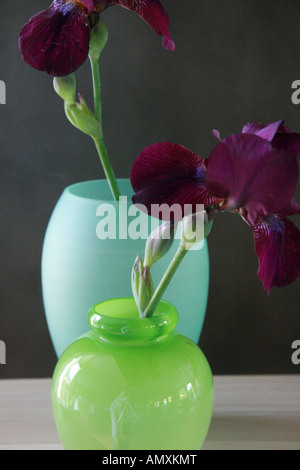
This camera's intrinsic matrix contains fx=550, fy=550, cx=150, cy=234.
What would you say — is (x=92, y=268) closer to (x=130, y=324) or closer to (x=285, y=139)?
(x=130, y=324)

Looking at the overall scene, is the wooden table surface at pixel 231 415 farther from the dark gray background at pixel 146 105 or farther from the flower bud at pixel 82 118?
the flower bud at pixel 82 118

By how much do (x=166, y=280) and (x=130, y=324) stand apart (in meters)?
0.05

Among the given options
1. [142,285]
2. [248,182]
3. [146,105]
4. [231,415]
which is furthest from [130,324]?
[146,105]

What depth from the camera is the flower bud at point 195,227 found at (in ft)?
1.30

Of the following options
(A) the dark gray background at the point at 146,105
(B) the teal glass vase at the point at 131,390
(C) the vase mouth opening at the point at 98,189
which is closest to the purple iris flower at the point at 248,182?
(B) the teal glass vase at the point at 131,390

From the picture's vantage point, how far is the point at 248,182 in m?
0.36

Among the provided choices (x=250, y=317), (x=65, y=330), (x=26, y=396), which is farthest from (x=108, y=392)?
(x=250, y=317)

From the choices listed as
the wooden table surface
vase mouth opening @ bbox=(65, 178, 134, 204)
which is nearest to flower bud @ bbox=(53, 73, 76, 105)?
vase mouth opening @ bbox=(65, 178, 134, 204)

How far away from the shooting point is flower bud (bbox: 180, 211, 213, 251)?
40cm

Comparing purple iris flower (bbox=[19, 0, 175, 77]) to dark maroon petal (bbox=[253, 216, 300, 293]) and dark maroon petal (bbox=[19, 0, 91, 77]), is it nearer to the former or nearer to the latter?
dark maroon petal (bbox=[19, 0, 91, 77])

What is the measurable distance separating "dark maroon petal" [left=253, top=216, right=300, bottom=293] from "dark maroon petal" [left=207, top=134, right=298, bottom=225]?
0.04 meters

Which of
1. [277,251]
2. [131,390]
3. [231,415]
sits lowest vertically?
[231,415]

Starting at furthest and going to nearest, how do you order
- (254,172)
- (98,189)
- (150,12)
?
(98,189) < (150,12) < (254,172)

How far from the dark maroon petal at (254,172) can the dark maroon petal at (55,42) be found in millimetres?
157
